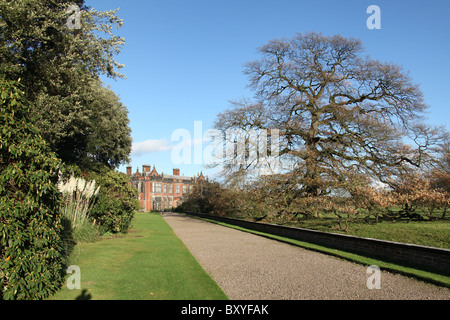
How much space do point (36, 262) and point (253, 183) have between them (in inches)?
600

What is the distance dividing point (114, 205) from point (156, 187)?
6233 centimetres

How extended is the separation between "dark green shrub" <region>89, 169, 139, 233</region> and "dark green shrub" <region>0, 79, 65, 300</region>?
373 inches

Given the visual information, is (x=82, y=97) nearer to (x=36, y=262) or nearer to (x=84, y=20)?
(x=84, y=20)

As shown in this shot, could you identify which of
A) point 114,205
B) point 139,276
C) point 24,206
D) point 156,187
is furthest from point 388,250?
point 156,187

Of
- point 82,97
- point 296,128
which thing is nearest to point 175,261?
point 82,97

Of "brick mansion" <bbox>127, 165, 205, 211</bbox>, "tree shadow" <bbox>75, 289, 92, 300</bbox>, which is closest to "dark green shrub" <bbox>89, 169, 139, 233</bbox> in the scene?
"tree shadow" <bbox>75, 289, 92, 300</bbox>

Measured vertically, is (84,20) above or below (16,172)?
above

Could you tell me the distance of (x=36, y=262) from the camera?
4840 mm

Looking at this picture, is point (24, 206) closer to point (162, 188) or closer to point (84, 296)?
point (84, 296)

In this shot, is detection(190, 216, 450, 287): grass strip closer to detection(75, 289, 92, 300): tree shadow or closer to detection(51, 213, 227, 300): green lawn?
detection(51, 213, 227, 300): green lawn

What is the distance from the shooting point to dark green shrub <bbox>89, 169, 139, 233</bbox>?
14.4 metres

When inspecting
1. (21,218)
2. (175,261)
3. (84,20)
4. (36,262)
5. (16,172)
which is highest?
(84,20)

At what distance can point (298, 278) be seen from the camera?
7.14m
